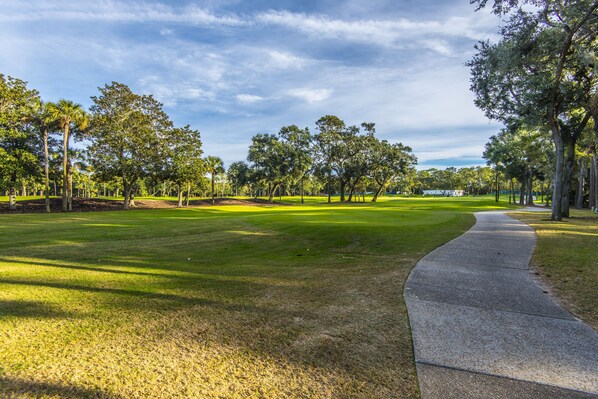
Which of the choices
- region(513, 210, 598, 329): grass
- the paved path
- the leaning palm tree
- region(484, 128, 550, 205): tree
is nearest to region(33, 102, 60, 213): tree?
the leaning palm tree

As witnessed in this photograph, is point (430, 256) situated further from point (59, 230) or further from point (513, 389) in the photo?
point (59, 230)

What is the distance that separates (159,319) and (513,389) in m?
4.19

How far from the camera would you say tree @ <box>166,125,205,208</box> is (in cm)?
4288

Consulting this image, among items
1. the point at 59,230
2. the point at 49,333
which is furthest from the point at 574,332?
the point at 59,230

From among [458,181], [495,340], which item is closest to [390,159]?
[495,340]

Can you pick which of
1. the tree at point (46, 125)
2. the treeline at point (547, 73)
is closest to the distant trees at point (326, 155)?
the tree at point (46, 125)

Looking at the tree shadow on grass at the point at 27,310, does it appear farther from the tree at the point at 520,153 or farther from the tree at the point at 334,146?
the tree at the point at 334,146

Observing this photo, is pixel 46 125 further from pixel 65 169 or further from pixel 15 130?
pixel 65 169

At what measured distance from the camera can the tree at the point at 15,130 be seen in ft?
99.3

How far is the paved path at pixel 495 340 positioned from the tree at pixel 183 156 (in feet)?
135

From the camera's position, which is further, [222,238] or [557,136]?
[557,136]

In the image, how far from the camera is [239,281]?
253 inches

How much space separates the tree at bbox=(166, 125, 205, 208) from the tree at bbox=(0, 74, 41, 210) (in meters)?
14.6

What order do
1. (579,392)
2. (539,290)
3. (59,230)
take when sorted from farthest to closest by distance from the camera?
(59,230) → (539,290) → (579,392)
